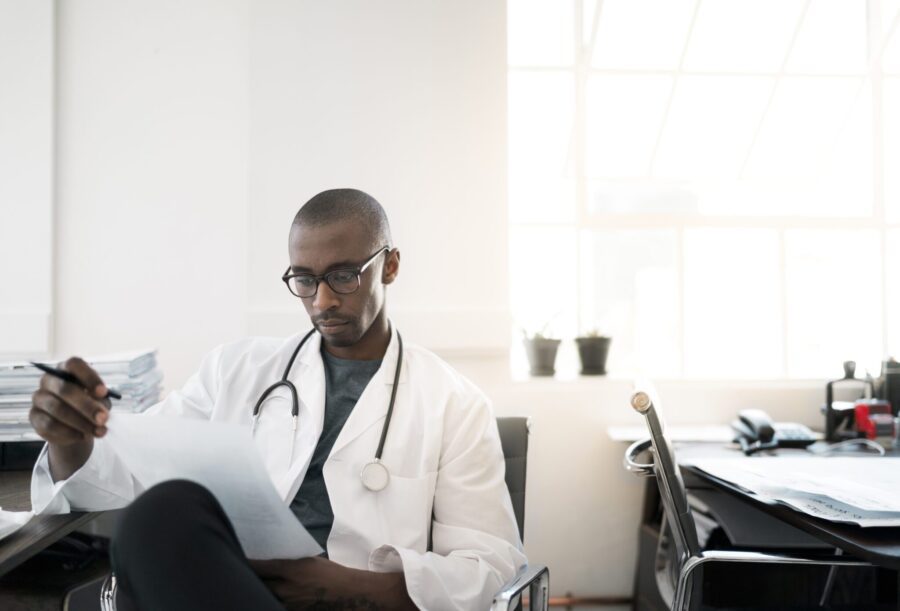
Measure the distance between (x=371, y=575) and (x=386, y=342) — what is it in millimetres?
564

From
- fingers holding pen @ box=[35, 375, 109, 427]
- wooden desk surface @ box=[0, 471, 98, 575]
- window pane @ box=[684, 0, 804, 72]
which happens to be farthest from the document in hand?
window pane @ box=[684, 0, 804, 72]

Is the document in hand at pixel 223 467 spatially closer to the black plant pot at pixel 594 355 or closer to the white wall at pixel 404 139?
the white wall at pixel 404 139

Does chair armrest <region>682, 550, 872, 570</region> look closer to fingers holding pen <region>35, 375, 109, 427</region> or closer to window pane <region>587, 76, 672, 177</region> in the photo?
fingers holding pen <region>35, 375, 109, 427</region>

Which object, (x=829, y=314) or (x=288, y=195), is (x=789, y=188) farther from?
(x=288, y=195)

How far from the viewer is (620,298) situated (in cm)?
278

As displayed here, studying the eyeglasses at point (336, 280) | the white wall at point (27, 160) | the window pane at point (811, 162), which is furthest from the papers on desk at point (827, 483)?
the white wall at point (27, 160)

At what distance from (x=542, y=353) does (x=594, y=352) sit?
19cm

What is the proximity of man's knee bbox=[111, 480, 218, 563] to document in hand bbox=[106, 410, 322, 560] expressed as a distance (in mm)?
61

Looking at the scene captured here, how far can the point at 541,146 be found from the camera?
285 cm

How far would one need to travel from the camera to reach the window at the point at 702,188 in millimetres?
2764

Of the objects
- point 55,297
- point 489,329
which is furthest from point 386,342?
point 55,297

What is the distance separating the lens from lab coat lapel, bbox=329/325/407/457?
144 cm

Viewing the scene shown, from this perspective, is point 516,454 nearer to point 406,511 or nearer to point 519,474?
point 519,474

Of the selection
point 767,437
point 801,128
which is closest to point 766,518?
point 767,437
